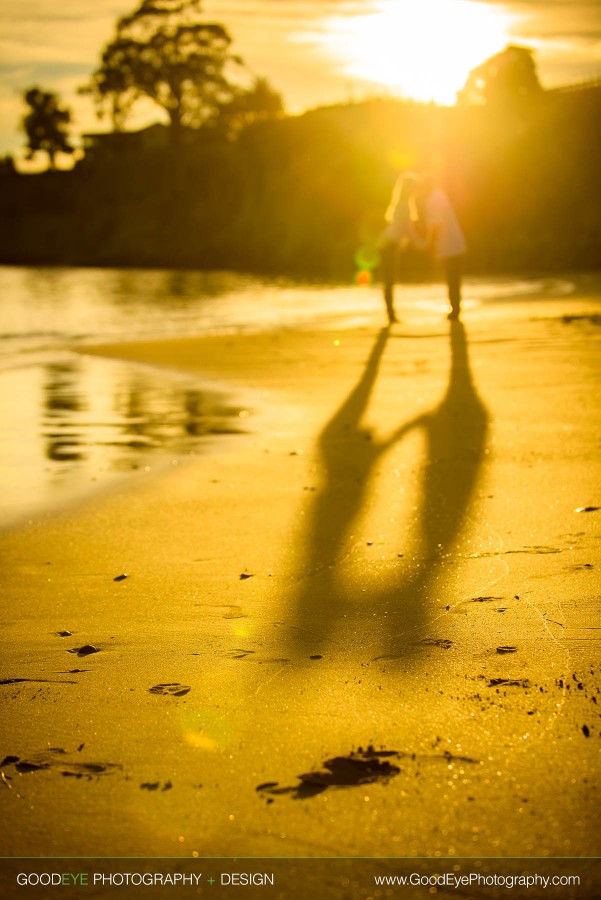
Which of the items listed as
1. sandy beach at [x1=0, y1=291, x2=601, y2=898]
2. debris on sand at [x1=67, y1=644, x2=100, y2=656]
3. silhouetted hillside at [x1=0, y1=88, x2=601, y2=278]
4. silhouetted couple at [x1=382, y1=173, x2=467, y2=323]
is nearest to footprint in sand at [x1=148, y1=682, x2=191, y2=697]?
sandy beach at [x1=0, y1=291, x2=601, y2=898]

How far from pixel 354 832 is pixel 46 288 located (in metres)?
31.3

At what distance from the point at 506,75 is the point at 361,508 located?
54769 millimetres

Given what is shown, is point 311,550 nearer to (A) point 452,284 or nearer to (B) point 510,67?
(A) point 452,284

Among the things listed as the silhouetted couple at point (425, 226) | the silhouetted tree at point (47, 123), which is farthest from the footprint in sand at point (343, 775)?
the silhouetted tree at point (47, 123)

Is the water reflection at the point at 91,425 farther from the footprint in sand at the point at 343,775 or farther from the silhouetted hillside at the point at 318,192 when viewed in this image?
the silhouetted hillside at the point at 318,192

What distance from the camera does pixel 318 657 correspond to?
2.81 metres

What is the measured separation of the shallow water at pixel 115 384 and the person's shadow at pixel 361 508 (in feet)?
3.12

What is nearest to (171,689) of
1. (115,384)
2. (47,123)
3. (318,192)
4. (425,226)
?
(115,384)

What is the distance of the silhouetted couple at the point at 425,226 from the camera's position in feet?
41.6

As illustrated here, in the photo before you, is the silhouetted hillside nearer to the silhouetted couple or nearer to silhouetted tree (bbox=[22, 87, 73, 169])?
silhouetted tree (bbox=[22, 87, 73, 169])

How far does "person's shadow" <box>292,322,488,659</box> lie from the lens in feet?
10.1

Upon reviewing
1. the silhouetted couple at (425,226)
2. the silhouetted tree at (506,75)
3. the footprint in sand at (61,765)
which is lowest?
the footprint in sand at (61,765)

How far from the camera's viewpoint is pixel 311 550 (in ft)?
12.7

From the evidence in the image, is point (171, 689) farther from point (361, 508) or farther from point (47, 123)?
point (47, 123)
